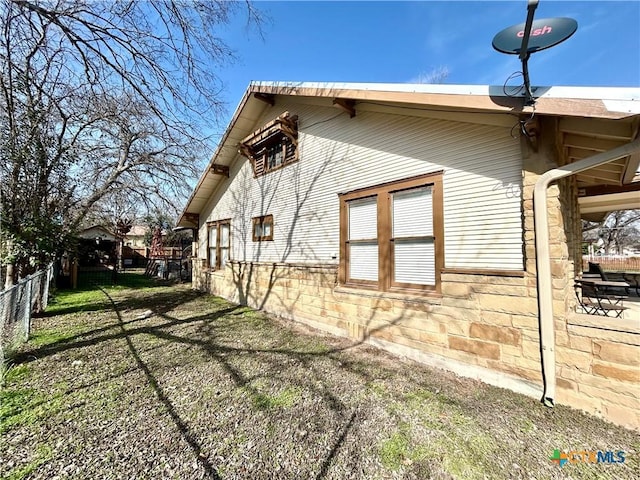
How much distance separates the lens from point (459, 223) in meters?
4.00

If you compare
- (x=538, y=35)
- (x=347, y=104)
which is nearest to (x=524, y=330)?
(x=538, y=35)

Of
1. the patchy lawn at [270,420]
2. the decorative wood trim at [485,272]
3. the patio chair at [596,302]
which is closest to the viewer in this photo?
the patchy lawn at [270,420]

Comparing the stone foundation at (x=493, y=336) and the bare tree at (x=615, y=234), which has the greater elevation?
the bare tree at (x=615, y=234)

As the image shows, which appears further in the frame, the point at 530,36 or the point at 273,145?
the point at 273,145

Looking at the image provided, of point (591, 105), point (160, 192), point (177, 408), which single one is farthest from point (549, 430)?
point (160, 192)

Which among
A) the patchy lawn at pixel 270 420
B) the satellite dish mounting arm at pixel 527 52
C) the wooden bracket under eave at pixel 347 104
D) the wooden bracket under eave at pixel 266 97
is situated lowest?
the patchy lawn at pixel 270 420

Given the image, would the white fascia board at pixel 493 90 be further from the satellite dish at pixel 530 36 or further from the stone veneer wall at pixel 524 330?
the stone veneer wall at pixel 524 330

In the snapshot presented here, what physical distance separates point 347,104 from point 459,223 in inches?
119

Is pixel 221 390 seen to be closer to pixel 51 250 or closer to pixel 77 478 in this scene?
pixel 77 478

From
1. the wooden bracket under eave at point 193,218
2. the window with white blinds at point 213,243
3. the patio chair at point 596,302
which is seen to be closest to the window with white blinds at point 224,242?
the window with white blinds at point 213,243

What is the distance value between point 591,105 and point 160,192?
35.9 feet

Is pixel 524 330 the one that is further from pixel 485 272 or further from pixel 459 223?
pixel 459 223

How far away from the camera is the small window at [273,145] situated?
6.88 meters

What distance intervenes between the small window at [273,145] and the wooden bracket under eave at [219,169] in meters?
1.34
